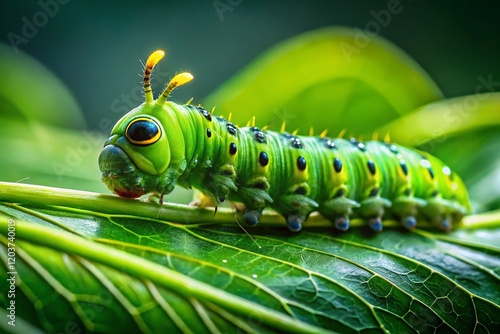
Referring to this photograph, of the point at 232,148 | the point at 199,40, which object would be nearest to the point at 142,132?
the point at 232,148

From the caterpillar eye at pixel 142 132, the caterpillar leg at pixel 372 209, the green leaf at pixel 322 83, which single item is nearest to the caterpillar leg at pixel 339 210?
the caterpillar leg at pixel 372 209

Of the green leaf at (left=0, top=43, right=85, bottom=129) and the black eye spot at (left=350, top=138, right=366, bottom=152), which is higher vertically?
the green leaf at (left=0, top=43, right=85, bottom=129)

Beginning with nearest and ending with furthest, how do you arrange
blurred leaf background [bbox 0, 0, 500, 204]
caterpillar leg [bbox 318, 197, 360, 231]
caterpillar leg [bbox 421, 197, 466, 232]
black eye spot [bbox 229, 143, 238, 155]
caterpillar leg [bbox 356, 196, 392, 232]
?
black eye spot [bbox 229, 143, 238, 155], caterpillar leg [bbox 318, 197, 360, 231], caterpillar leg [bbox 356, 196, 392, 232], caterpillar leg [bbox 421, 197, 466, 232], blurred leaf background [bbox 0, 0, 500, 204]

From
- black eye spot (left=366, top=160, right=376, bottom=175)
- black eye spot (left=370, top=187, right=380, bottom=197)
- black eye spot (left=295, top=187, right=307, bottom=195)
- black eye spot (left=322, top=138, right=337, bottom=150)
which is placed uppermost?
black eye spot (left=322, top=138, right=337, bottom=150)

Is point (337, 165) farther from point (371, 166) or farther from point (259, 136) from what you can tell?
point (259, 136)

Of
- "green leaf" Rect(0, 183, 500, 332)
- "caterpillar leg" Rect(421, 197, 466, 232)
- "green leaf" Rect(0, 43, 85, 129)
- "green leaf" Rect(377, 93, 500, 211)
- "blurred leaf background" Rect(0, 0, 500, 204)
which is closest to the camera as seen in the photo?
"green leaf" Rect(0, 183, 500, 332)

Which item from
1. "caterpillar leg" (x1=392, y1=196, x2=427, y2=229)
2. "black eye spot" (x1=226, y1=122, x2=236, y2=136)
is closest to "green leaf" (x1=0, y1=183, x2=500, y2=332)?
"caterpillar leg" (x1=392, y1=196, x2=427, y2=229)

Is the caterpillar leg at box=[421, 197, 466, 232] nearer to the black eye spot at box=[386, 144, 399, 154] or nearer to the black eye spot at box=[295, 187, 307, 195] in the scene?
the black eye spot at box=[386, 144, 399, 154]

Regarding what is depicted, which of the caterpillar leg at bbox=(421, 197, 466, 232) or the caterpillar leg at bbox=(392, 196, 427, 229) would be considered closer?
the caterpillar leg at bbox=(392, 196, 427, 229)
